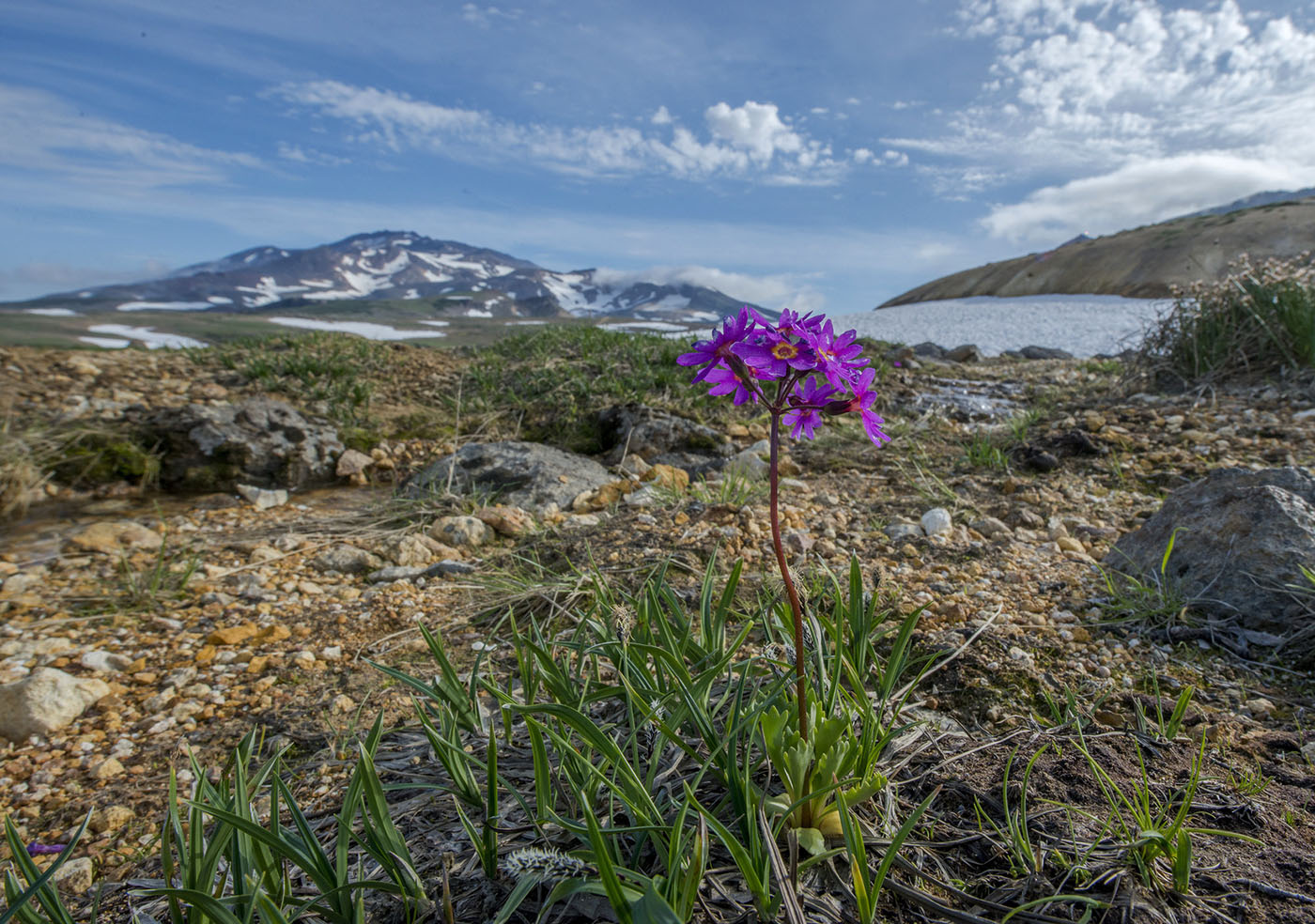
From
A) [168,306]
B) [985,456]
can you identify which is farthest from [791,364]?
[168,306]

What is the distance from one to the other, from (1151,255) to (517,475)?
2232cm

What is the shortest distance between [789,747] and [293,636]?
191 centimetres

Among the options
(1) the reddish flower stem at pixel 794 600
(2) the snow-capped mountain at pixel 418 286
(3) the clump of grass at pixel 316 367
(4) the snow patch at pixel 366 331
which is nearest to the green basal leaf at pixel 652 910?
(1) the reddish flower stem at pixel 794 600

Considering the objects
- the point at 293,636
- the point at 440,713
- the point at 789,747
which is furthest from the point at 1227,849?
the point at 293,636

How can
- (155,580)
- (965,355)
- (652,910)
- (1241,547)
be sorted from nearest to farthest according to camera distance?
(652,910)
(1241,547)
(155,580)
(965,355)

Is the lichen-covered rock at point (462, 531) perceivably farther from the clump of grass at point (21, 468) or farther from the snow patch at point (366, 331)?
the snow patch at point (366, 331)

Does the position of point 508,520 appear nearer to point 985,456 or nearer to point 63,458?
point 985,456

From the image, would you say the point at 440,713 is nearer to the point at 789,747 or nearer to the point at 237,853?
the point at 237,853

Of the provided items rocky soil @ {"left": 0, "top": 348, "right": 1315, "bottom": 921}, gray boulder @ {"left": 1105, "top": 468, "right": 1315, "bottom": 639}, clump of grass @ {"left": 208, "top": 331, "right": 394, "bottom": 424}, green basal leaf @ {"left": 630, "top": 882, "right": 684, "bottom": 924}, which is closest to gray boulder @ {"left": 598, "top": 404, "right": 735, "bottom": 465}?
rocky soil @ {"left": 0, "top": 348, "right": 1315, "bottom": 921}

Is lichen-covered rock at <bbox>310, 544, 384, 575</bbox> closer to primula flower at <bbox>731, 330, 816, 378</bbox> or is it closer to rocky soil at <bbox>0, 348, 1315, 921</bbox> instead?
rocky soil at <bbox>0, 348, 1315, 921</bbox>

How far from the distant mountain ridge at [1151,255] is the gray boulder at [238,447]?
722 inches

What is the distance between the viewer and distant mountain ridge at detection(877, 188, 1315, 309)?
17516mm

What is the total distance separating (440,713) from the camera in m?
1.26

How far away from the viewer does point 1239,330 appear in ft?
16.9
